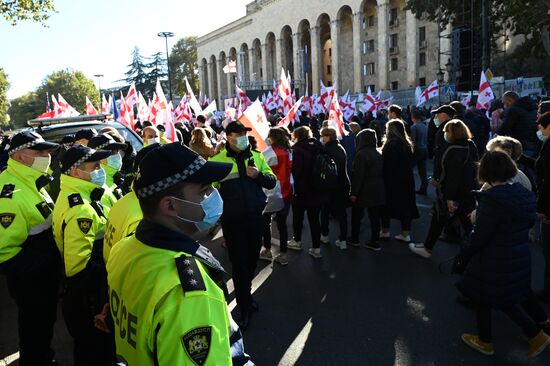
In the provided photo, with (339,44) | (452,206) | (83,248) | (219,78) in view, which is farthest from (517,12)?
(219,78)

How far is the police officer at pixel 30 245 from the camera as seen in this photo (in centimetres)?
309

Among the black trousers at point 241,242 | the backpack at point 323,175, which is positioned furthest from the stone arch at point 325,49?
the black trousers at point 241,242

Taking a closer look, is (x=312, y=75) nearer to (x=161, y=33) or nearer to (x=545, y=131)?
(x=161, y=33)

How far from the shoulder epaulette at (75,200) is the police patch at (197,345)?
75.9 inches

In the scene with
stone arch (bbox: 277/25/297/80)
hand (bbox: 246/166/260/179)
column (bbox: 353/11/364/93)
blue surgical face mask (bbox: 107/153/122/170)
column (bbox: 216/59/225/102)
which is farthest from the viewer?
column (bbox: 216/59/225/102)

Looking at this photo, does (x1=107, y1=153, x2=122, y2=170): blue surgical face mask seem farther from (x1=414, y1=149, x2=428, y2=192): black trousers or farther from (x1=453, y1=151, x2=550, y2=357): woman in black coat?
(x1=414, y1=149, x2=428, y2=192): black trousers

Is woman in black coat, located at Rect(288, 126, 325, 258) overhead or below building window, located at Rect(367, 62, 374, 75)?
below

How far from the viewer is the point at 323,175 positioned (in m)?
6.10

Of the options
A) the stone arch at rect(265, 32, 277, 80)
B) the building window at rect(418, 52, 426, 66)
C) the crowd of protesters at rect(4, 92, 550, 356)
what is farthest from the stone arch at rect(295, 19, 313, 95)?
the crowd of protesters at rect(4, 92, 550, 356)

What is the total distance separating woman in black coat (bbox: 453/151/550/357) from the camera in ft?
11.4

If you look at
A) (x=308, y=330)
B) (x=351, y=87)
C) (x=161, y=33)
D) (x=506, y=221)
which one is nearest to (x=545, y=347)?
(x=506, y=221)

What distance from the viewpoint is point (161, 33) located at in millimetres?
38281

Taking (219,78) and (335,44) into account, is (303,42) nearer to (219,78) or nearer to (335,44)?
(335,44)

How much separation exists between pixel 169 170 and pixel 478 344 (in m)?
3.25
